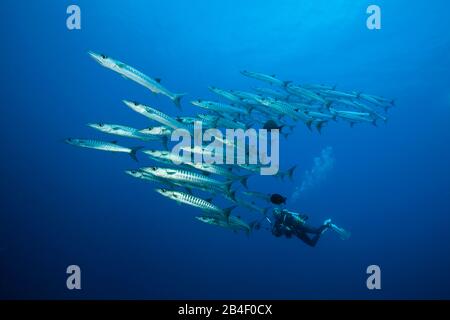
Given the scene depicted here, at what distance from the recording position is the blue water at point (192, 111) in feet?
81.6

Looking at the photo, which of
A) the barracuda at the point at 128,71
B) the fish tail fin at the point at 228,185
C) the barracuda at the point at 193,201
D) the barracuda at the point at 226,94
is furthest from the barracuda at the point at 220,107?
the barracuda at the point at 193,201

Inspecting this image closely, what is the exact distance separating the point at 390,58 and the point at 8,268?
28866mm

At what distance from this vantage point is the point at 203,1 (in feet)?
88.1

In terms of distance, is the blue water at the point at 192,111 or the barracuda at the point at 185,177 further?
the blue water at the point at 192,111

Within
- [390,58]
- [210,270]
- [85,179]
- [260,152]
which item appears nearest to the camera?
[260,152]

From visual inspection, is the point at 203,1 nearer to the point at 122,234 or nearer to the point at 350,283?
the point at 122,234

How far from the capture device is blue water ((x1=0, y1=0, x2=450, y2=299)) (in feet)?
81.6

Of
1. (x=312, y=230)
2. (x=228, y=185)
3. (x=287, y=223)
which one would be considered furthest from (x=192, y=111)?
(x=228, y=185)

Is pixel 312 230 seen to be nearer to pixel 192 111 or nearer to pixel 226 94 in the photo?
pixel 226 94

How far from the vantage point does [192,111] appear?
45.6m

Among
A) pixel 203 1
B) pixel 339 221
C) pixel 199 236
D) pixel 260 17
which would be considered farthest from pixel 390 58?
pixel 339 221

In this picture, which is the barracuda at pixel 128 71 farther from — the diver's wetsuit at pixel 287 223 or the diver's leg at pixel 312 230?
the diver's leg at pixel 312 230

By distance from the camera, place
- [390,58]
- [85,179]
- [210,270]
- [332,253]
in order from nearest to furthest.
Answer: [390,58] < [210,270] < [332,253] < [85,179]

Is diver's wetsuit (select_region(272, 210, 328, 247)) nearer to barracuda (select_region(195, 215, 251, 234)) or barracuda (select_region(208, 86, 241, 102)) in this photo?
barracuda (select_region(195, 215, 251, 234))
